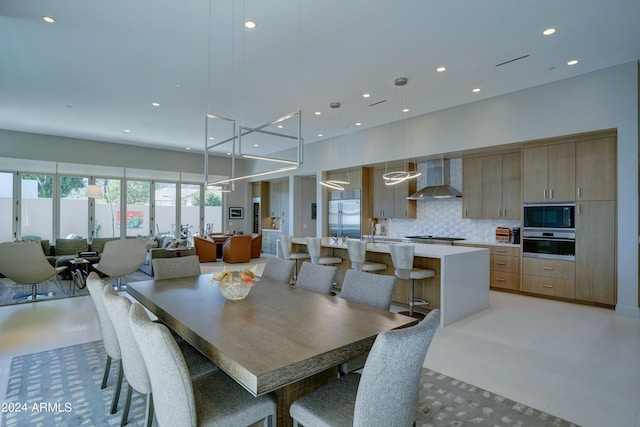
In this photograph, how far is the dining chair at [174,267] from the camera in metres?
3.22

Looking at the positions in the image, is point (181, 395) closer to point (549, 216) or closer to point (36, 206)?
point (549, 216)

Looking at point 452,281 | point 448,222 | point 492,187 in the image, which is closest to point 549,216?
point 492,187

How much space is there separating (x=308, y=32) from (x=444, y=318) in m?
3.71

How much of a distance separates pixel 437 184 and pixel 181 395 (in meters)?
6.52

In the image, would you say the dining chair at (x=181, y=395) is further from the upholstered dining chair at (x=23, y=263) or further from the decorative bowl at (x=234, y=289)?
the upholstered dining chair at (x=23, y=263)

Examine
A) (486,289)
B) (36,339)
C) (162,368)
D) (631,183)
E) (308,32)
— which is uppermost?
(308,32)

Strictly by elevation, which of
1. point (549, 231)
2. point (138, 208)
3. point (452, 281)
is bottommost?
point (452, 281)

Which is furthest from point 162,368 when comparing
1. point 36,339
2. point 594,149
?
point 594,149

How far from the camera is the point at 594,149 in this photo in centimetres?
473

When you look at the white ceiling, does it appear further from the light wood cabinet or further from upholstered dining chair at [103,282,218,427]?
upholstered dining chair at [103,282,218,427]

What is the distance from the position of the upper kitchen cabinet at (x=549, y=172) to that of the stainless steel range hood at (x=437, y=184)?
139 centimetres

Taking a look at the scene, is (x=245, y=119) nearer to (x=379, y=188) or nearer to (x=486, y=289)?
(x=379, y=188)

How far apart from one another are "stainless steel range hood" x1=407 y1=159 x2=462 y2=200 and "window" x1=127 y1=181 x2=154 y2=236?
8.07 metres

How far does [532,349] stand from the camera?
3.27m
